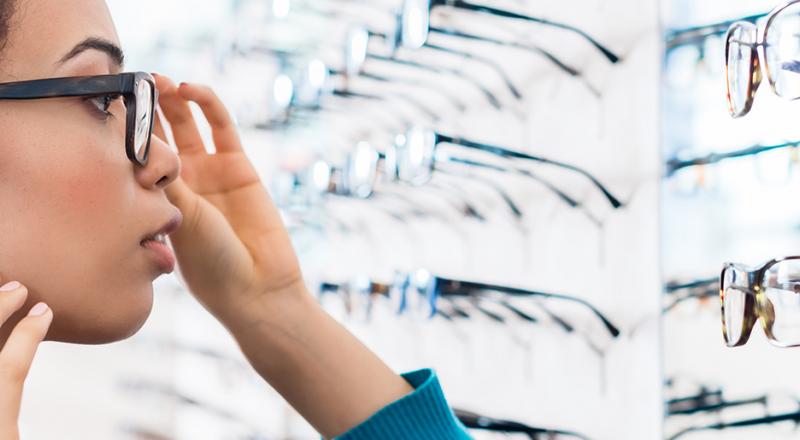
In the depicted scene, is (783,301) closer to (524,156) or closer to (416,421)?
(416,421)

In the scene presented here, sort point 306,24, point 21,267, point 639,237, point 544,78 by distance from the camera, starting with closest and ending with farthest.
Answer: point 21,267, point 639,237, point 544,78, point 306,24

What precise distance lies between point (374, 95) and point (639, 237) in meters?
0.49

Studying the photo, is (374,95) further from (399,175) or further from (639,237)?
(639,237)

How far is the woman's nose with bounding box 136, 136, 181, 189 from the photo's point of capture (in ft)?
2.14

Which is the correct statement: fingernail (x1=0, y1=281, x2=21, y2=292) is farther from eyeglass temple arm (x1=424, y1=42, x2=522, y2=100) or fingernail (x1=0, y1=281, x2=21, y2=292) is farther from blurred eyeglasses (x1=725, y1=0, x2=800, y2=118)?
eyeglass temple arm (x1=424, y1=42, x2=522, y2=100)

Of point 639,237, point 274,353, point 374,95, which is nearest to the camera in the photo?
point 274,353

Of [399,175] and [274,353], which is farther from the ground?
[399,175]

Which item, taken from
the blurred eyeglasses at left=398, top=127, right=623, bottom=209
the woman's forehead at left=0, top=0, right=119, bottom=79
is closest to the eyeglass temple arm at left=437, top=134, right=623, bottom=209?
the blurred eyeglasses at left=398, top=127, right=623, bottom=209

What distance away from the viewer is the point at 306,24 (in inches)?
58.4

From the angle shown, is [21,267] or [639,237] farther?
[639,237]

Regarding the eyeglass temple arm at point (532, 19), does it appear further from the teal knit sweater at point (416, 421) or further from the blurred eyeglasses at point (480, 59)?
the teal knit sweater at point (416, 421)

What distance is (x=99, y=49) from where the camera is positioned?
0.64 m

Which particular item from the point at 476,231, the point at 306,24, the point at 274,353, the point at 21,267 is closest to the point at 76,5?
the point at 21,267

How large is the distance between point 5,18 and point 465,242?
749 millimetres
